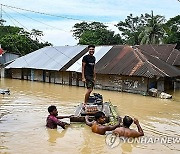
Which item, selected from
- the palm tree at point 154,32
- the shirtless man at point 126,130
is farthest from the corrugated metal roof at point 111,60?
the shirtless man at point 126,130

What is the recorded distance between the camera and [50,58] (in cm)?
2992

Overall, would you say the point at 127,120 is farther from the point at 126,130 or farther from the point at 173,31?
the point at 173,31

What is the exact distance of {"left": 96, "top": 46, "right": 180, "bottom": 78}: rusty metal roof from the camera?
70.1 feet

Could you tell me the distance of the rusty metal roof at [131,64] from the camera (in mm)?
21356

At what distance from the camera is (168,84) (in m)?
24.8

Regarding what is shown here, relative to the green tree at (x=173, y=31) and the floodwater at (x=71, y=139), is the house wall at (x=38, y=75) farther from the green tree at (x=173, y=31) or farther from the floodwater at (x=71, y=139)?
the floodwater at (x=71, y=139)

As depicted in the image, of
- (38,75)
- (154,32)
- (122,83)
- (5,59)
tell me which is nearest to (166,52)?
(122,83)

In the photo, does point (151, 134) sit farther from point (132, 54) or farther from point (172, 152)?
point (132, 54)

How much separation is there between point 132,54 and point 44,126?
16.3 meters

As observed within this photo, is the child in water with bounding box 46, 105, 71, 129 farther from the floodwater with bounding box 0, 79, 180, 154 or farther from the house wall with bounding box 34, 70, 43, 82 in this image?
the house wall with bounding box 34, 70, 43, 82

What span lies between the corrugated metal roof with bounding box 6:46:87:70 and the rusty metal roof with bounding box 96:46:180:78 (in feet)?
12.6

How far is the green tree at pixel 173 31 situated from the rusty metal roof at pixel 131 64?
11.0 meters

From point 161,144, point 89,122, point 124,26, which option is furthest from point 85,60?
point 124,26

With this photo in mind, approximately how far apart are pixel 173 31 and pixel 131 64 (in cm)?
1563
